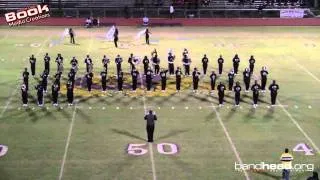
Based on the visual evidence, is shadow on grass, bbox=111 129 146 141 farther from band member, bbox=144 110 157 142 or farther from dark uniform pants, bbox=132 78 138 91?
dark uniform pants, bbox=132 78 138 91

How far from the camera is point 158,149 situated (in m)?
17.1

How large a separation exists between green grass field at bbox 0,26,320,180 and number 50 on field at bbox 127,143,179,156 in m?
0.10

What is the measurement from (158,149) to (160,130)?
1903 mm

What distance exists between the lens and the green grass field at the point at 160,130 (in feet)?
51.2

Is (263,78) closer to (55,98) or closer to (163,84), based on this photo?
(163,84)

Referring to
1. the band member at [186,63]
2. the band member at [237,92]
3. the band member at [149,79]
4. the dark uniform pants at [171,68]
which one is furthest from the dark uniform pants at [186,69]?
the band member at [237,92]

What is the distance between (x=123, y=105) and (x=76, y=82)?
13.8 ft

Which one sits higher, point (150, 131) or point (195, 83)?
point (195, 83)

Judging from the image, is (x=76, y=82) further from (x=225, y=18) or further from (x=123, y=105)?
(x=225, y=18)

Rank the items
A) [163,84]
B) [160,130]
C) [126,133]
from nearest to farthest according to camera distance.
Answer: [126,133] < [160,130] < [163,84]

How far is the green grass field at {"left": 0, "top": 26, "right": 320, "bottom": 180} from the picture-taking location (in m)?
15.6

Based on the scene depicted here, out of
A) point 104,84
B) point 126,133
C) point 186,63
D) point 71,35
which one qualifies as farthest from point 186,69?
point 71,35

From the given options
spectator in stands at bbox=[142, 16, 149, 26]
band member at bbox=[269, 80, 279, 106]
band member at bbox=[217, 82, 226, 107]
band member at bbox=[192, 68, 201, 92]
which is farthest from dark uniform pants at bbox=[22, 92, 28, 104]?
spectator in stands at bbox=[142, 16, 149, 26]

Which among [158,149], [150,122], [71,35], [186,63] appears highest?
[71,35]
